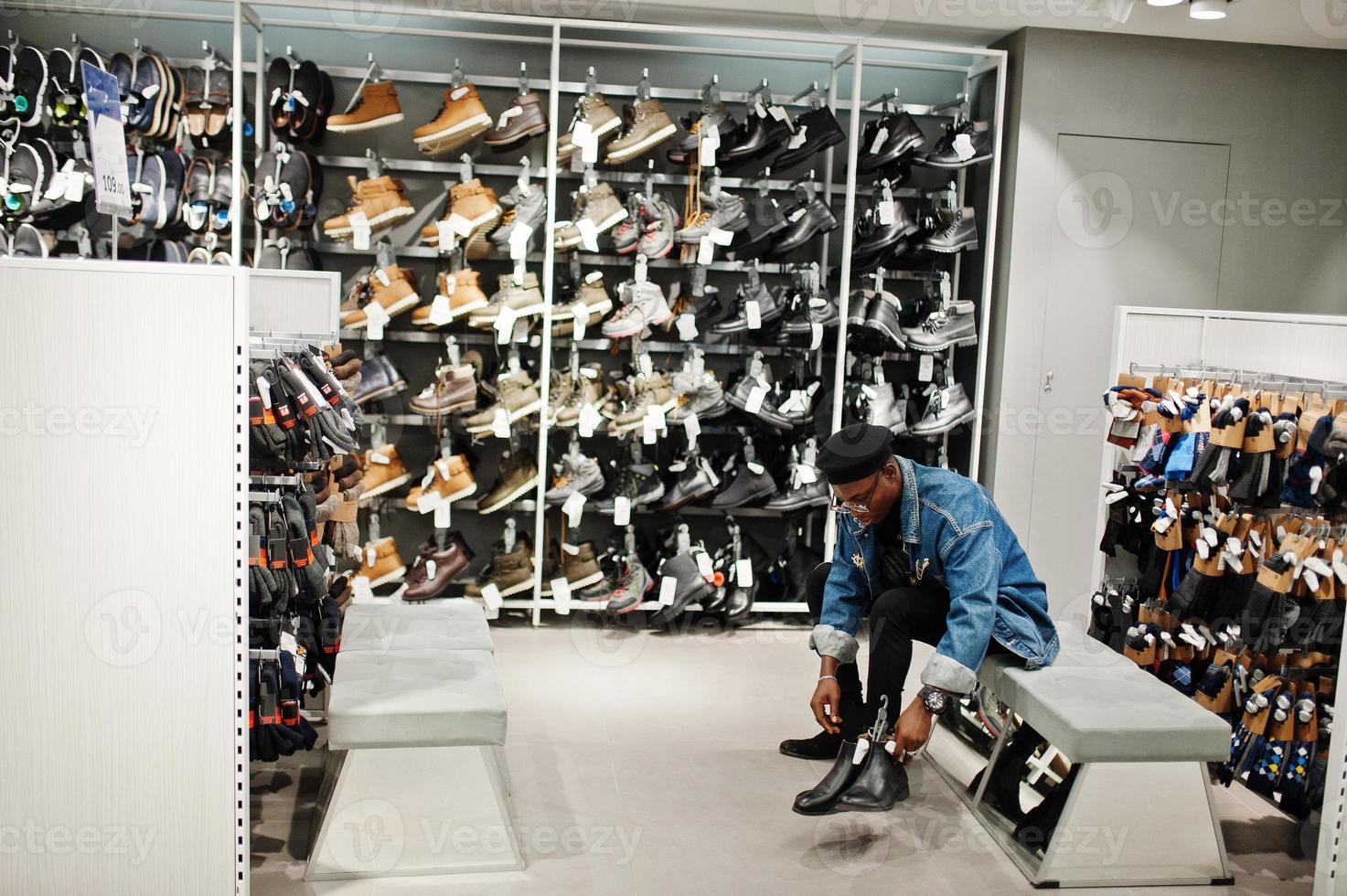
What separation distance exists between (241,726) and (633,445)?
293cm

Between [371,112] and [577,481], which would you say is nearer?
[371,112]

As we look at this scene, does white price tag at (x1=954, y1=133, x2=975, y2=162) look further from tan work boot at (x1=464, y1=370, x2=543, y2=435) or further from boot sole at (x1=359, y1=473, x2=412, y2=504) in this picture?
boot sole at (x1=359, y1=473, x2=412, y2=504)

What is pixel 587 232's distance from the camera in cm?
506

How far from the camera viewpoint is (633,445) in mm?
5297

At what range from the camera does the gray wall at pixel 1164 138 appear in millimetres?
5290

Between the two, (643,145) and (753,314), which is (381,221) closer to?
(643,145)

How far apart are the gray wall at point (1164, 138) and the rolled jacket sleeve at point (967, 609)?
8.16 feet

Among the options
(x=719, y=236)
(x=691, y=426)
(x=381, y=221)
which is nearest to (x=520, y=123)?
(x=381, y=221)

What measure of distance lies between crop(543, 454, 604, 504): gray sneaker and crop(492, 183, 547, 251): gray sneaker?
39.9 inches

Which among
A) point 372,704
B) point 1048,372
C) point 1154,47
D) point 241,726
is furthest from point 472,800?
point 1154,47

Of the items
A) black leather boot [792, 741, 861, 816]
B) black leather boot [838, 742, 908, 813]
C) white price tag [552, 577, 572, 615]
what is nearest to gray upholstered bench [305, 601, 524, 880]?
black leather boot [792, 741, 861, 816]

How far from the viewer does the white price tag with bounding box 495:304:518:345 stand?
5016mm

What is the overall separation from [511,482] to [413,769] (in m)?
2.28

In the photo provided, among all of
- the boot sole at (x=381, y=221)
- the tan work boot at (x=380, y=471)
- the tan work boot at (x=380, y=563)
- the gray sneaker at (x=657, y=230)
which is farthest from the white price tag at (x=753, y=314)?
the tan work boot at (x=380, y=563)
